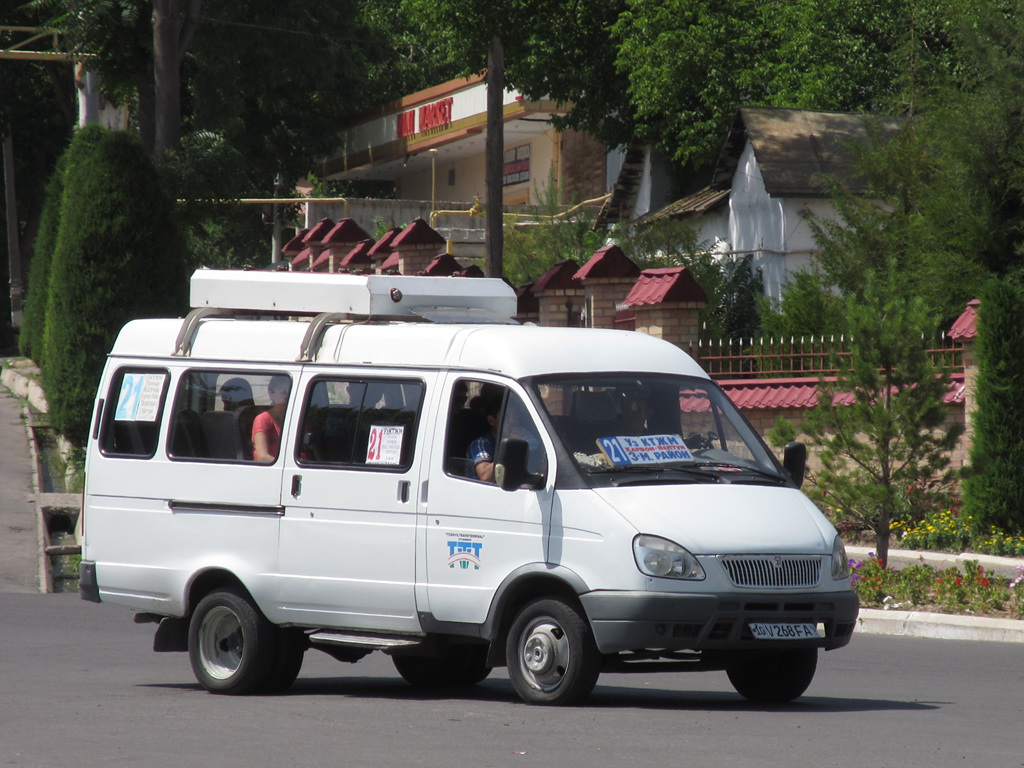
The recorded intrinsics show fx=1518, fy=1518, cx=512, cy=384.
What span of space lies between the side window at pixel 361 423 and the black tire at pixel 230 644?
1040mm

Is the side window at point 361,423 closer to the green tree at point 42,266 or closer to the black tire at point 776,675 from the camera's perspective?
the black tire at point 776,675

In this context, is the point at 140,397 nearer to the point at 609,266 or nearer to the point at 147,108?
the point at 609,266

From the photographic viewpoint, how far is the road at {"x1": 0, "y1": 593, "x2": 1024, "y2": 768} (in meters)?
6.93

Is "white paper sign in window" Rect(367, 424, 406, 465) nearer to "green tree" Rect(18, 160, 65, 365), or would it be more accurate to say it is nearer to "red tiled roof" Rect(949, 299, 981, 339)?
"red tiled roof" Rect(949, 299, 981, 339)

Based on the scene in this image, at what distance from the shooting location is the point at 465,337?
354 inches

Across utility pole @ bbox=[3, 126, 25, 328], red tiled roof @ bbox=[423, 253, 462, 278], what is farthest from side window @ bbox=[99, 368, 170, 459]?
utility pole @ bbox=[3, 126, 25, 328]

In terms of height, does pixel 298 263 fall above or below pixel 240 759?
above

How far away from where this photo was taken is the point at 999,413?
659 inches

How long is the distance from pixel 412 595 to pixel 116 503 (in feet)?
8.03

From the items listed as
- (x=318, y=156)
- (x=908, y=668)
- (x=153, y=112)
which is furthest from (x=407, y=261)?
(x=318, y=156)

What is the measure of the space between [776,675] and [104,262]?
15.5 metres

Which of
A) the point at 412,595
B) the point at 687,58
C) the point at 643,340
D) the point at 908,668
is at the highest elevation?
the point at 687,58

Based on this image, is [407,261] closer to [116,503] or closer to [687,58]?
[687,58]

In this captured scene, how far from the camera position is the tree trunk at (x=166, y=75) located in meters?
A: 23.7
